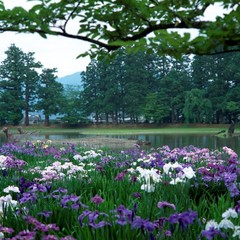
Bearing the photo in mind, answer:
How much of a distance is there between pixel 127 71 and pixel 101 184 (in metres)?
62.5

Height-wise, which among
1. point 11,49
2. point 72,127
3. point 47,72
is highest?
point 11,49

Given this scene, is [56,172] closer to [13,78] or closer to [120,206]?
[120,206]

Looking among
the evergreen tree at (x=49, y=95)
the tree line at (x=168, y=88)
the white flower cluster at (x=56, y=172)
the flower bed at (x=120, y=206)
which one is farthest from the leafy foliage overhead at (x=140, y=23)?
the evergreen tree at (x=49, y=95)

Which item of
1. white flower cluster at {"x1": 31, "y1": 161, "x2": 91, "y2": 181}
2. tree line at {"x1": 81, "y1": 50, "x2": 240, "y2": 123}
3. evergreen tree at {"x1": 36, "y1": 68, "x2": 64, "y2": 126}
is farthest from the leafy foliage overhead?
evergreen tree at {"x1": 36, "y1": 68, "x2": 64, "y2": 126}

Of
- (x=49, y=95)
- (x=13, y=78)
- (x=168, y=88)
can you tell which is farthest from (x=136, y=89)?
(x=13, y=78)

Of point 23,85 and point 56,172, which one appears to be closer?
point 56,172

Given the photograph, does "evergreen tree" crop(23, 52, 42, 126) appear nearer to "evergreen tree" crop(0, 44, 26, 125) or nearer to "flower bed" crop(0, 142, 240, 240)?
"evergreen tree" crop(0, 44, 26, 125)

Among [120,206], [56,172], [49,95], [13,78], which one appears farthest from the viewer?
[13,78]

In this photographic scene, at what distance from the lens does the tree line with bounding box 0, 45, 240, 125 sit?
2463 inches

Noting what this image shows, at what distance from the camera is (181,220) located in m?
3.23

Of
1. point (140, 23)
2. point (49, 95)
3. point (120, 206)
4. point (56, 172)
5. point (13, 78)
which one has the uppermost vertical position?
point (13, 78)

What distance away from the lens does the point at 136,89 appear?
6744 cm

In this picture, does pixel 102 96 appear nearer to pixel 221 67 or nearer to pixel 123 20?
pixel 221 67

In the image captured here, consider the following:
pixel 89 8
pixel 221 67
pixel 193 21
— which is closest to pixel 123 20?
pixel 89 8
